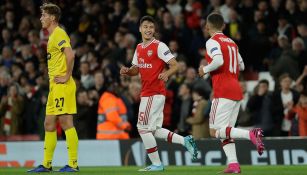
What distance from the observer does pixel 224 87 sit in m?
12.1

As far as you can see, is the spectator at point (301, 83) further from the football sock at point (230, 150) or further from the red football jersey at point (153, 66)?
the football sock at point (230, 150)

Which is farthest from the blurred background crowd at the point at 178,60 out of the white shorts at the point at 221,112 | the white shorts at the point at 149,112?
the white shorts at the point at 221,112

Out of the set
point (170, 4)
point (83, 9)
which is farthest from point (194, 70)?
point (83, 9)

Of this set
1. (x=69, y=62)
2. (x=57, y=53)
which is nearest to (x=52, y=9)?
(x=57, y=53)

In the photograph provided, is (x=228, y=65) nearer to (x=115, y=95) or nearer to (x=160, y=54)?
(x=160, y=54)

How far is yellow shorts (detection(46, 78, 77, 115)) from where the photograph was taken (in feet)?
40.9

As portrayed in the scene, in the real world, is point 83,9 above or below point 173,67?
above

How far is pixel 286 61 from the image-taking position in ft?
61.6

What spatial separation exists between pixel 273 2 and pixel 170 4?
3.07 metres

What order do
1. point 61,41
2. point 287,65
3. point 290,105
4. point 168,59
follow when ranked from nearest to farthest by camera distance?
point 61,41 → point 168,59 → point 290,105 → point 287,65

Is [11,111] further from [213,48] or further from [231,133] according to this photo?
[231,133]

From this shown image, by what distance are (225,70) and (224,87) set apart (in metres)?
0.25

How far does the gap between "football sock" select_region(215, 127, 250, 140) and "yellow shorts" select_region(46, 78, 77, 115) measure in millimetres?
2136

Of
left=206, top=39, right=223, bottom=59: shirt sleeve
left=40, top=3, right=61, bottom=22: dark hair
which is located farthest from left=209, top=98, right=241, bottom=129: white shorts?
left=40, top=3, right=61, bottom=22: dark hair
